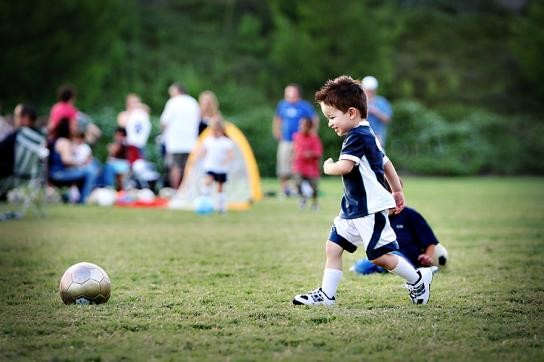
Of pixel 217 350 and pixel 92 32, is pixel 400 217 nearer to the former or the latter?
pixel 217 350

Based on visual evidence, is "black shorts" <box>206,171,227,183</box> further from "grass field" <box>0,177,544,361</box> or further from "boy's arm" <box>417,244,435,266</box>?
"boy's arm" <box>417,244,435,266</box>

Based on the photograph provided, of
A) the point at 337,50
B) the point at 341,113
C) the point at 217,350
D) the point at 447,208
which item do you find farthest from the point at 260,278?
the point at 337,50

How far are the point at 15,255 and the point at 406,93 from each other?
30.6 metres

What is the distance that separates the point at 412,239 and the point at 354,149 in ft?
6.93

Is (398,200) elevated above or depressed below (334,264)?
above

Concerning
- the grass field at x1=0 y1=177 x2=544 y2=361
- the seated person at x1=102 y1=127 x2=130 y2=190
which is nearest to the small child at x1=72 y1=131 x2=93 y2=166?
the seated person at x1=102 y1=127 x2=130 y2=190

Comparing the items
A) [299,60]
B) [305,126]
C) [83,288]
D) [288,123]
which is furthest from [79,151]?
[299,60]

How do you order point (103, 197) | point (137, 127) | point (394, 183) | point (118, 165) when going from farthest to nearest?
point (137, 127), point (118, 165), point (103, 197), point (394, 183)

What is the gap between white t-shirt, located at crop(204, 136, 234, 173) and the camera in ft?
44.6

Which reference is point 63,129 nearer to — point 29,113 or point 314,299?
point 29,113

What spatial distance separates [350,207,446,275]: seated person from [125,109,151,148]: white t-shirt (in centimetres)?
974

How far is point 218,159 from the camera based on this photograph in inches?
538

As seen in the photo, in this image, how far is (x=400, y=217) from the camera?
728 centimetres

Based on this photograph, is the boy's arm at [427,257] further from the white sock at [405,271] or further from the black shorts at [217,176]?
the black shorts at [217,176]
